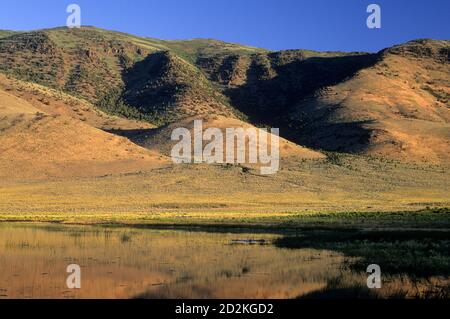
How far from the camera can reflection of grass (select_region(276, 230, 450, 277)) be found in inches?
1054

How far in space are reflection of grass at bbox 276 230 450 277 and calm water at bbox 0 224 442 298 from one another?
1.55 m

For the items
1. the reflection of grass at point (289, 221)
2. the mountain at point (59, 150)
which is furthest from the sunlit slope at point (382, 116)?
the reflection of grass at point (289, 221)

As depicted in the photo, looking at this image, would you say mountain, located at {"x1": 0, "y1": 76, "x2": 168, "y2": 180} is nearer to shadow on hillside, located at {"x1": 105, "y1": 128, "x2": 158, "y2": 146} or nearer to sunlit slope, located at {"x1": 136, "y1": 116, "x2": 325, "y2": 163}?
sunlit slope, located at {"x1": 136, "y1": 116, "x2": 325, "y2": 163}

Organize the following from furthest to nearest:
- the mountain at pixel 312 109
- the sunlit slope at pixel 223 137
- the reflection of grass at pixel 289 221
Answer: the mountain at pixel 312 109, the sunlit slope at pixel 223 137, the reflection of grass at pixel 289 221

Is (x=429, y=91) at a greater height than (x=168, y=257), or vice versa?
(x=429, y=91)

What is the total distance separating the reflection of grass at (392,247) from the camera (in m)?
26.8

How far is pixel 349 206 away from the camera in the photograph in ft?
269

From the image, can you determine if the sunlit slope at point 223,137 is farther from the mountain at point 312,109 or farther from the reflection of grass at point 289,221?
the reflection of grass at point 289,221

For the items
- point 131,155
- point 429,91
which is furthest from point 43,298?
point 429,91

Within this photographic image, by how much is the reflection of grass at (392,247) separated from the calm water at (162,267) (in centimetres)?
155

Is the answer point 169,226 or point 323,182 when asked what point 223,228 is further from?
point 323,182
